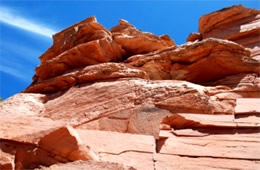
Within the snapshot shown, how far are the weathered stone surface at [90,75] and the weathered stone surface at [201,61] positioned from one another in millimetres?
1604

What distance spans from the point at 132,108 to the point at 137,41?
589cm

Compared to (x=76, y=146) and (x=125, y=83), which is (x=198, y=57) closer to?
(x=125, y=83)

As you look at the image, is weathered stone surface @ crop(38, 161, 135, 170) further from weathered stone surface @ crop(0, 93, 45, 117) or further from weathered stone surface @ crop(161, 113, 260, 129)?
weathered stone surface @ crop(0, 93, 45, 117)

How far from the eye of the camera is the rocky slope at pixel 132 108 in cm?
786

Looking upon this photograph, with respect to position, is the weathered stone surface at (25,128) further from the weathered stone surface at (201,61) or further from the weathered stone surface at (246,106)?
the weathered stone surface at (201,61)

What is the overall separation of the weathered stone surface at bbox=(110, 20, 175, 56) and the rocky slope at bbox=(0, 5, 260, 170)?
0.15 feet

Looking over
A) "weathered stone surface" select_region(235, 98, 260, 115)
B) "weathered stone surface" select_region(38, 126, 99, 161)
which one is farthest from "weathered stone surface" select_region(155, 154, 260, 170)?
"weathered stone surface" select_region(235, 98, 260, 115)

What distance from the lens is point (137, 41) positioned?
639 inches

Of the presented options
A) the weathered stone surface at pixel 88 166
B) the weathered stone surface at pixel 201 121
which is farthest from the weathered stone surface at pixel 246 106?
the weathered stone surface at pixel 88 166

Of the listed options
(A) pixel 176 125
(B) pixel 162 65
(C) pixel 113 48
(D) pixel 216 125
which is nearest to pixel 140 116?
(A) pixel 176 125

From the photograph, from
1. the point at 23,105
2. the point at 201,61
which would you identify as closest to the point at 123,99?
the point at 23,105

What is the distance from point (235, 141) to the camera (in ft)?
29.0

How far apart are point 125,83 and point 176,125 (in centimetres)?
284

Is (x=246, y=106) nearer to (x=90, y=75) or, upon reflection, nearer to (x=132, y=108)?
(x=132, y=108)
